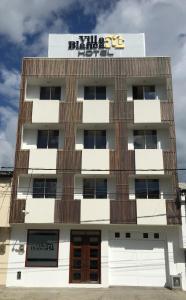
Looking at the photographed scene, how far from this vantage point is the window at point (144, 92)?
27.1 m

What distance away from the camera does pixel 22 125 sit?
2558 cm

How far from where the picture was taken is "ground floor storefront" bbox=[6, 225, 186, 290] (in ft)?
75.8

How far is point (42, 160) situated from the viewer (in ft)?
80.9

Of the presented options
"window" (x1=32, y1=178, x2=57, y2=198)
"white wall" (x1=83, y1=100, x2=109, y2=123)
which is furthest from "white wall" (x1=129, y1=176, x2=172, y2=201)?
"window" (x1=32, y1=178, x2=57, y2=198)

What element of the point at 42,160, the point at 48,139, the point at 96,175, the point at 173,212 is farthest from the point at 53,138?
the point at 173,212

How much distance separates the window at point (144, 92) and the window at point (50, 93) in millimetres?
5959

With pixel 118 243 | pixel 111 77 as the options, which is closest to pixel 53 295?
pixel 118 243

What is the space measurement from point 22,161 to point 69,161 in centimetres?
332

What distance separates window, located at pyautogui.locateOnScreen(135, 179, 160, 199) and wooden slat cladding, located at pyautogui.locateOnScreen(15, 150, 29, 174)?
788 centimetres

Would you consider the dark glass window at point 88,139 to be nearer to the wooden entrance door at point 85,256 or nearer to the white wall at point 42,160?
the white wall at point 42,160

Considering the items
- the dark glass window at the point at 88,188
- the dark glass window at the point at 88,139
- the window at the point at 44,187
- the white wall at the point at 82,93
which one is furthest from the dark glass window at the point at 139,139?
the window at the point at 44,187

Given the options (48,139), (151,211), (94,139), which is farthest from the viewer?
(48,139)

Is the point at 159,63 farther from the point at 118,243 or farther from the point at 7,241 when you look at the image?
the point at 7,241

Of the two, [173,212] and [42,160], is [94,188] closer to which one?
[42,160]
